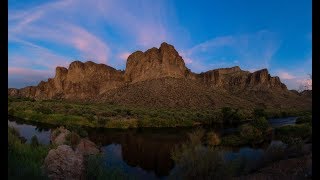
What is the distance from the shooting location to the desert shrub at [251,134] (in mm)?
25656

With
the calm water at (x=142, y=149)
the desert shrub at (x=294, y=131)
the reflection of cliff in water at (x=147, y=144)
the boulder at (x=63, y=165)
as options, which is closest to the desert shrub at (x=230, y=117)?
the calm water at (x=142, y=149)

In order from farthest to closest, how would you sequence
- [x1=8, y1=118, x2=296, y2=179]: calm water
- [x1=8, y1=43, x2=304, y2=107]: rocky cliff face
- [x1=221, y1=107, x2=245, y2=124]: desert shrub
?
1. [x1=8, y1=43, x2=304, y2=107]: rocky cliff face
2. [x1=221, y1=107, x2=245, y2=124]: desert shrub
3. [x1=8, y1=118, x2=296, y2=179]: calm water

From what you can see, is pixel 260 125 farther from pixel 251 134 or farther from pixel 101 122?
pixel 101 122

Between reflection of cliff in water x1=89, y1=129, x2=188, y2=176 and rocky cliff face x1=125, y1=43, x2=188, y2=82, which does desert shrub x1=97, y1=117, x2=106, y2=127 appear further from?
rocky cliff face x1=125, y1=43, x2=188, y2=82

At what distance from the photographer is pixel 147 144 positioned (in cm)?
2492

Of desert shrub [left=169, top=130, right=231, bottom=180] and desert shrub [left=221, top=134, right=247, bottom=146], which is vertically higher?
desert shrub [left=169, top=130, right=231, bottom=180]

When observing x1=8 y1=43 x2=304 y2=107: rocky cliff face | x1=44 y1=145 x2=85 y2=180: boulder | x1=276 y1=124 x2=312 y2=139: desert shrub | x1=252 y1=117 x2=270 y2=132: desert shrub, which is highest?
x1=8 y1=43 x2=304 y2=107: rocky cliff face

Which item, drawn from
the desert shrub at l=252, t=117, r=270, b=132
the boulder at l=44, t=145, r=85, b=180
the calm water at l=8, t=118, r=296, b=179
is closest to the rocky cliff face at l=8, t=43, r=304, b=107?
the desert shrub at l=252, t=117, r=270, b=132

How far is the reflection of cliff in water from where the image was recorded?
19.1m

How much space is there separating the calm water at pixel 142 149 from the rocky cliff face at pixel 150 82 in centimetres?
2759

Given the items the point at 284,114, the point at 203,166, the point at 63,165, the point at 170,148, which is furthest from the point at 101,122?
the point at 63,165

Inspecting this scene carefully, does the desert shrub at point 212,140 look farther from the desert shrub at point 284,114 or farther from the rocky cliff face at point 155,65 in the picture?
the rocky cliff face at point 155,65

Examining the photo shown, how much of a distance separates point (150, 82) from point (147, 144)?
1759 inches

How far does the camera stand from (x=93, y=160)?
841cm
